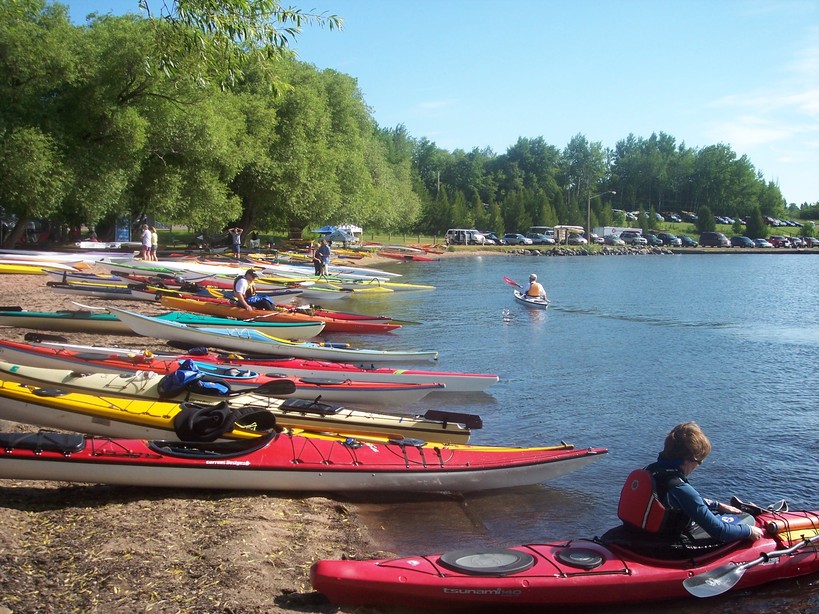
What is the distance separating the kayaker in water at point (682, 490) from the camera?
5680 mm

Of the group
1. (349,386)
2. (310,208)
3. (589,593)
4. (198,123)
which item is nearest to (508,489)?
(589,593)

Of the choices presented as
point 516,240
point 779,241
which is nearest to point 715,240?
point 779,241

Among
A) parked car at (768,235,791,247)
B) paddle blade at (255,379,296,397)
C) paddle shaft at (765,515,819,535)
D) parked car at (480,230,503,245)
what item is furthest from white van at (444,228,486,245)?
paddle shaft at (765,515,819,535)

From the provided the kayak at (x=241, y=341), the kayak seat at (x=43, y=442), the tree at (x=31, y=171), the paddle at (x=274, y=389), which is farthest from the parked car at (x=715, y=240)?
the kayak seat at (x=43, y=442)

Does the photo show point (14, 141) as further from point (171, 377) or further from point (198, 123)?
point (171, 377)

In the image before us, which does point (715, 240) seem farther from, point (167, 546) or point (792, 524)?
point (167, 546)

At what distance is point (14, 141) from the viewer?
24078 mm

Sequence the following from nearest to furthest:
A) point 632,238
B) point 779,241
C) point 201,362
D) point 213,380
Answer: point 213,380, point 201,362, point 632,238, point 779,241

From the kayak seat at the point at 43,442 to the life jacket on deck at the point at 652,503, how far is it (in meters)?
5.11

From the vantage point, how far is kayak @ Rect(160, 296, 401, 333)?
1792 cm

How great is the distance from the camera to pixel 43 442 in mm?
6820

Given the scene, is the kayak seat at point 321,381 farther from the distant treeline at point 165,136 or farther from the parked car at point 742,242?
the parked car at point 742,242

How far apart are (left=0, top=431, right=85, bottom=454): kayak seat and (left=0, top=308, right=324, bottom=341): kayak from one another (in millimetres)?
8764

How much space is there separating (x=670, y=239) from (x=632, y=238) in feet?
16.9
